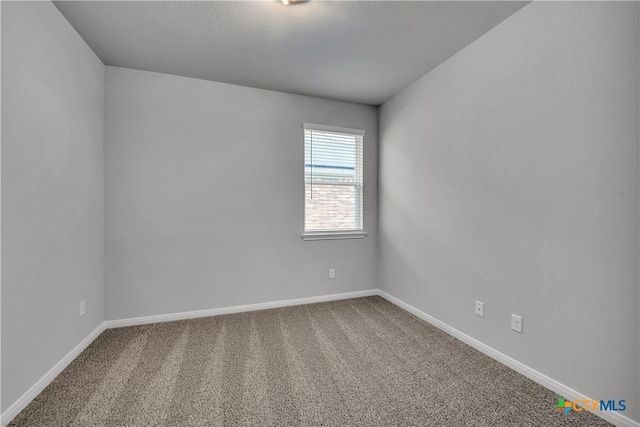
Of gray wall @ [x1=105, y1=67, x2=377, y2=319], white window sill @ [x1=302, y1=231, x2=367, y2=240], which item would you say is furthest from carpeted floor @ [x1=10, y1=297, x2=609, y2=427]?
white window sill @ [x1=302, y1=231, x2=367, y2=240]

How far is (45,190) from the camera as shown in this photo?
5.78 feet

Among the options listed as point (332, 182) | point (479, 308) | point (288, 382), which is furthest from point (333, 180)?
point (288, 382)

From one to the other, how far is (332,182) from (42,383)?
295 cm

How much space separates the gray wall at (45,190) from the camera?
1.49 metres

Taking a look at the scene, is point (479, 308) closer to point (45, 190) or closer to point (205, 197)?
point (205, 197)

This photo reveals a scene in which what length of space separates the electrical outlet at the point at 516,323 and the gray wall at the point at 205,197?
6.19 ft

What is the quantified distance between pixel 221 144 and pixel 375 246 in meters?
2.29

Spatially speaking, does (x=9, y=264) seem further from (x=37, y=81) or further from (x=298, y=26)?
(x=298, y=26)

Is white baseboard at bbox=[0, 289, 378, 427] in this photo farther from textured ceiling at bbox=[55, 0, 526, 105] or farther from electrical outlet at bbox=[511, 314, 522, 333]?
textured ceiling at bbox=[55, 0, 526, 105]

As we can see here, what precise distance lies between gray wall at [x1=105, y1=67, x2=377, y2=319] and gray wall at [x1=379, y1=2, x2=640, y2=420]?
4.71ft

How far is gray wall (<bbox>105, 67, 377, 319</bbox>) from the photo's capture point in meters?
2.65

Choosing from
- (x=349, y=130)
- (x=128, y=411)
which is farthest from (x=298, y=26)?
(x=128, y=411)

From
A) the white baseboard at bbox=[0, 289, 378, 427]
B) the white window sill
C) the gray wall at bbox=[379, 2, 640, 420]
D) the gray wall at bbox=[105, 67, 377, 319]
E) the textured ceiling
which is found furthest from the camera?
the white window sill

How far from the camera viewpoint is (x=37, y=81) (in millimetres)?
1701
